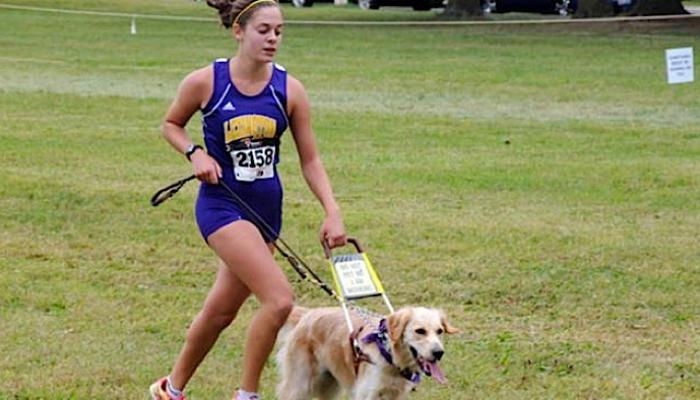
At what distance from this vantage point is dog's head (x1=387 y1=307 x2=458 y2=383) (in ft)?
21.0

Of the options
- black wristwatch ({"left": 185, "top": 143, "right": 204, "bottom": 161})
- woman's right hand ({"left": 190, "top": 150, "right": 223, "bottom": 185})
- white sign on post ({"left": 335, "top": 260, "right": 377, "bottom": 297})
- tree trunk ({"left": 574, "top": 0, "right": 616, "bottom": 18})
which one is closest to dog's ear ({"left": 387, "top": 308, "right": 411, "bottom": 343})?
white sign on post ({"left": 335, "top": 260, "right": 377, "bottom": 297})

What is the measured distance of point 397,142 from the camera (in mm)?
18797

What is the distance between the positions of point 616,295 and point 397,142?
29.5 feet

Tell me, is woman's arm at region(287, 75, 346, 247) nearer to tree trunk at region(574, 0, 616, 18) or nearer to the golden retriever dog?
the golden retriever dog

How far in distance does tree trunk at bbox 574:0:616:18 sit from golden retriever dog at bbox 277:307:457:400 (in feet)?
123

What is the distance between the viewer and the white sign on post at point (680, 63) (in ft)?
75.2

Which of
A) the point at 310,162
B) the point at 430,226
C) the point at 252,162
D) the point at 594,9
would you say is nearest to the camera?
the point at 252,162

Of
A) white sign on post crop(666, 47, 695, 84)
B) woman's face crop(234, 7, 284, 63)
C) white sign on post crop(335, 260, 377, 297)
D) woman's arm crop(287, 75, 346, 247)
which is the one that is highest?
woman's face crop(234, 7, 284, 63)

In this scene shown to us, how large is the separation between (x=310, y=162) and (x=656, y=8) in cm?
3757

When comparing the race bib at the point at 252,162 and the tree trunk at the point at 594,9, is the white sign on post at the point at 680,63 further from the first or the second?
the tree trunk at the point at 594,9

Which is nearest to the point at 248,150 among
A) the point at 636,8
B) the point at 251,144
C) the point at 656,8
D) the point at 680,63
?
the point at 251,144

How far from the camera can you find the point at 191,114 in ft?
22.1

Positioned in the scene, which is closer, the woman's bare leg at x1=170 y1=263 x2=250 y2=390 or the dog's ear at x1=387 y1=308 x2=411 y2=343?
the dog's ear at x1=387 y1=308 x2=411 y2=343

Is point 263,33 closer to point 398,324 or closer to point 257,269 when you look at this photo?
point 257,269
